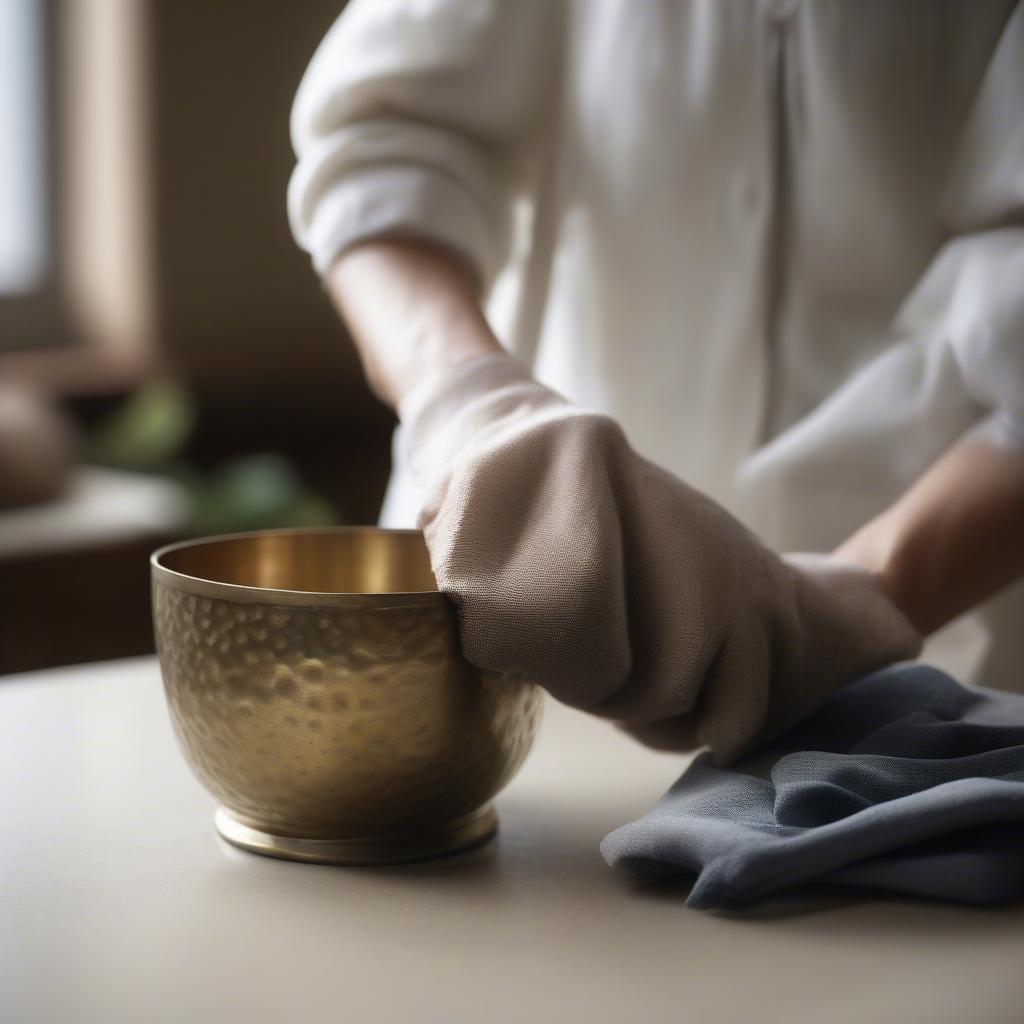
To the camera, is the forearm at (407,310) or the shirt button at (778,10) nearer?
the forearm at (407,310)

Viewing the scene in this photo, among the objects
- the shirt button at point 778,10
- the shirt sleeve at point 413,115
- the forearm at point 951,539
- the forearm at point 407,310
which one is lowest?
the forearm at point 951,539

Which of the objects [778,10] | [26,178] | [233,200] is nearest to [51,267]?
[26,178]

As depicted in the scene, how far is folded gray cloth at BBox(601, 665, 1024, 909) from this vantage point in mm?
385

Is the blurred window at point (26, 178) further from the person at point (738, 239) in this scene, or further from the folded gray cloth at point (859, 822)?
the folded gray cloth at point (859, 822)

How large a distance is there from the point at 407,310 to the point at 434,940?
358 mm

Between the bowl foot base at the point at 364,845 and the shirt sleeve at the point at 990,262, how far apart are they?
353mm

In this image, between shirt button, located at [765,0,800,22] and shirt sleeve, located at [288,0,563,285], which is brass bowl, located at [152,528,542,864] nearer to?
shirt sleeve, located at [288,0,563,285]

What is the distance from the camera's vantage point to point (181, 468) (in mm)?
2869

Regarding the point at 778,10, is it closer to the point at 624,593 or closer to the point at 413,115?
the point at 413,115

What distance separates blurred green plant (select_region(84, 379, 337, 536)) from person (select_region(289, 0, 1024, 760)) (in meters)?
1.92

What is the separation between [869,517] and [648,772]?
10.9 inches

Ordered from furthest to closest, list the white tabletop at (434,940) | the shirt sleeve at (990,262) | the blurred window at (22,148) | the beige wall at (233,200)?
the beige wall at (233,200), the blurred window at (22,148), the shirt sleeve at (990,262), the white tabletop at (434,940)

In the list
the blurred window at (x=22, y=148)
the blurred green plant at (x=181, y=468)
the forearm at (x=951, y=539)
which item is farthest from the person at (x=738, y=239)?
the blurred window at (x=22, y=148)

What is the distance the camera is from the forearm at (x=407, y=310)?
622 millimetres
